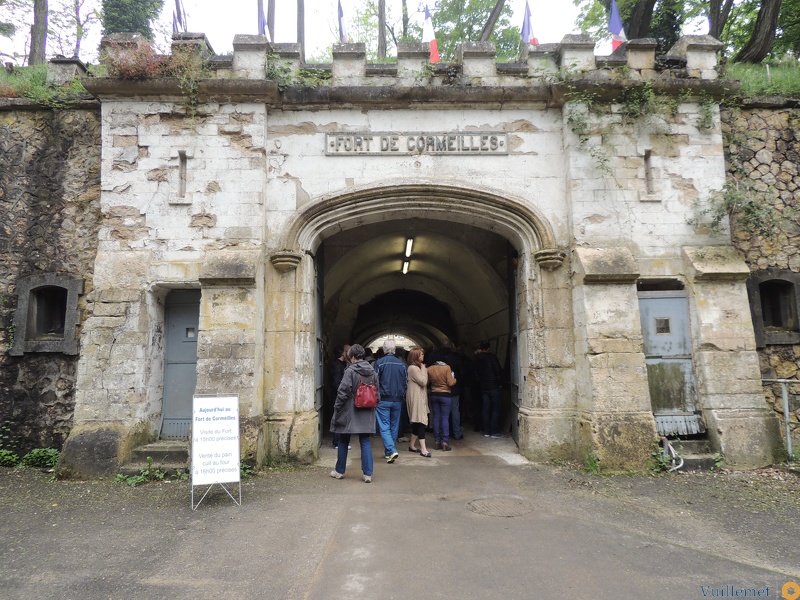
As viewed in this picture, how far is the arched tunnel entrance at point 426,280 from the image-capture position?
10.3 meters

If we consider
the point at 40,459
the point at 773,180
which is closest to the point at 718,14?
the point at 773,180

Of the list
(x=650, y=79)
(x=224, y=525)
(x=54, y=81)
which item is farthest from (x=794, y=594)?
(x=54, y=81)

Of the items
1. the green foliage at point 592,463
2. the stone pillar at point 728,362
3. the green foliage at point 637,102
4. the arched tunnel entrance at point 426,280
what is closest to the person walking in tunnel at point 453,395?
the arched tunnel entrance at point 426,280

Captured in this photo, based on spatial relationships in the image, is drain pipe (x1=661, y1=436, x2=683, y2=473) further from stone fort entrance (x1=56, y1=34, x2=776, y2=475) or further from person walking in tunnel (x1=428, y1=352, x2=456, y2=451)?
person walking in tunnel (x1=428, y1=352, x2=456, y2=451)

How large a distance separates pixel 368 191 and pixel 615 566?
17.7 ft

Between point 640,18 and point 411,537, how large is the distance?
14.9m

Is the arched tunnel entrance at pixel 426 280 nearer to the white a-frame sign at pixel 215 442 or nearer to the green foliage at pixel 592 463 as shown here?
the green foliage at pixel 592 463

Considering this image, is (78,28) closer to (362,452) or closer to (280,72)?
(280,72)

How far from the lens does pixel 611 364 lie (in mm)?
6559

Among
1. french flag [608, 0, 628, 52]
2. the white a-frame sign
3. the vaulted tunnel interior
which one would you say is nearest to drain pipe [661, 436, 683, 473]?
the vaulted tunnel interior

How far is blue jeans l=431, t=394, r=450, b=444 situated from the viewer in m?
7.94

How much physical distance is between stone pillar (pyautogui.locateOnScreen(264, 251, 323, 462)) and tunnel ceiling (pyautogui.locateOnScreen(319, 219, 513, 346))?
167 centimetres

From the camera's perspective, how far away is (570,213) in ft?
23.5

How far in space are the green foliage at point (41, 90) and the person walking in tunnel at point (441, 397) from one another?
683 centimetres
